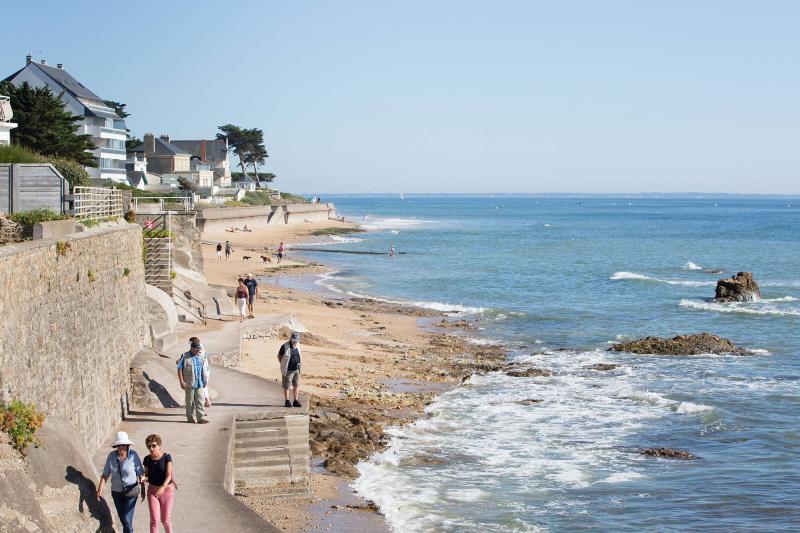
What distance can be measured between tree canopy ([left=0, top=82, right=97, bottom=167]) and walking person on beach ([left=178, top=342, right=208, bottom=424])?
19.6 meters

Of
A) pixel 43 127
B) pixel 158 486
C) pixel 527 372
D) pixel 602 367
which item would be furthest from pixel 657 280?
pixel 158 486

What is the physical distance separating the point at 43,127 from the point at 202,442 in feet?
75.8

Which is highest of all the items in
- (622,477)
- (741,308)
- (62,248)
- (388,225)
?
(62,248)

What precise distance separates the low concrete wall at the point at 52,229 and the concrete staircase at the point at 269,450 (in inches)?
180

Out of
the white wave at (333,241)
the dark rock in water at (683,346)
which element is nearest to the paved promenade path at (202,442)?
the dark rock in water at (683,346)

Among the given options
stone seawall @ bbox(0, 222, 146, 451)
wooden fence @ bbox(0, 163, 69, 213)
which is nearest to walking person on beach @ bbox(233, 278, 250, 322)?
stone seawall @ bbox(0, 222, 146, 451)

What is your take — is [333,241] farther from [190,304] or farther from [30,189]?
[30,189]

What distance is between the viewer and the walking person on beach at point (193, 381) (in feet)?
55.3

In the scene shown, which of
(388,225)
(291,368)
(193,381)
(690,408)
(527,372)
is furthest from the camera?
(388,225)

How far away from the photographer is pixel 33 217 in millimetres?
16094

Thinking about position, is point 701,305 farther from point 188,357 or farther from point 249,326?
point 188,357

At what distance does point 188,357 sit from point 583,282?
4563 cm

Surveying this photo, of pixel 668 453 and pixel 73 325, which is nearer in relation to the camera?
pixel 73 325

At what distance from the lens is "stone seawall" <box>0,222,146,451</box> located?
35.3ft
